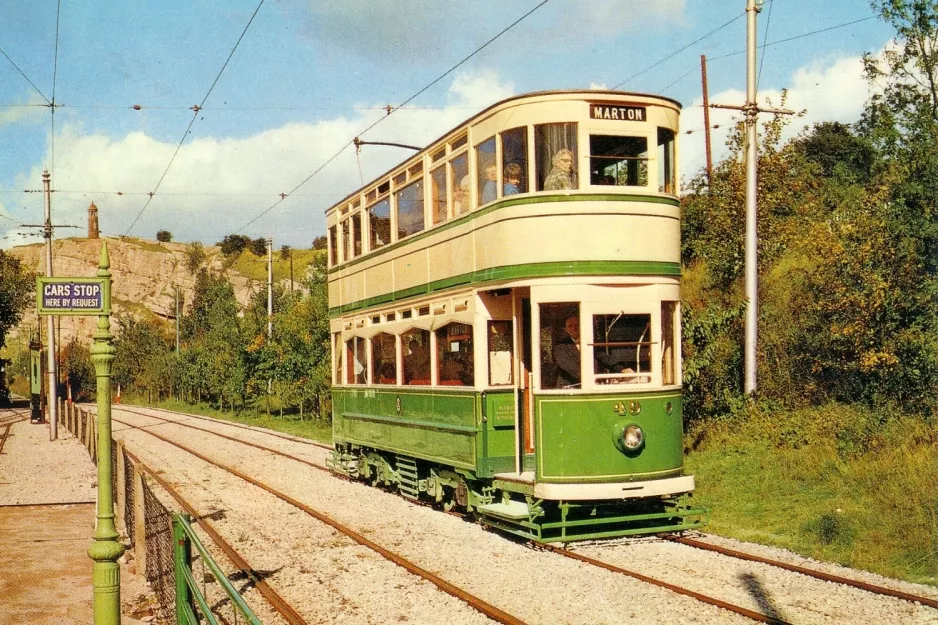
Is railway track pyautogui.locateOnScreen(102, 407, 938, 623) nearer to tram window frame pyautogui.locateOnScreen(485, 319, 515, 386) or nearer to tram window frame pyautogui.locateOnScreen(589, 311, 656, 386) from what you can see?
tram window frame pyautogui.locateOnScreen(589, 311, 656, 386)

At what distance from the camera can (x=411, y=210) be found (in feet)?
44.8

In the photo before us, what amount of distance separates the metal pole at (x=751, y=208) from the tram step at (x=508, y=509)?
19.7ft

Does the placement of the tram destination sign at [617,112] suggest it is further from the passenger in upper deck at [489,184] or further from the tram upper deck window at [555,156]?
the passenger in upper deck at [489,184]

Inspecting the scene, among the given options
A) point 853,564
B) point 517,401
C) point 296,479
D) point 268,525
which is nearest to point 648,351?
point 517,401

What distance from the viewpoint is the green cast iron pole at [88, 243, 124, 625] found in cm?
701

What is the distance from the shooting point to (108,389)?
745 centimetres

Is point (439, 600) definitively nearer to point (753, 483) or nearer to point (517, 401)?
point (517, 401)

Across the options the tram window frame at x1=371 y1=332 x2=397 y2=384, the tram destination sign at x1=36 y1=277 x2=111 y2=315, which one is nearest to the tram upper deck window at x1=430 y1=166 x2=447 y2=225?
the tram window frame at x1=371 y1=332 x2=397 y2=384

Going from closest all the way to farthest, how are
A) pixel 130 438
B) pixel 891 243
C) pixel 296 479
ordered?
pixel 891 243
pixel 296 479
pixel 130 438

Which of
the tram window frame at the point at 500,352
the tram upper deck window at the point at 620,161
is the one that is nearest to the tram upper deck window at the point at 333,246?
the tram window frame at the point at 500,352

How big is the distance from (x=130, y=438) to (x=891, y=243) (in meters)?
22.9

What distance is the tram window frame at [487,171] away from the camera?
1113 cm

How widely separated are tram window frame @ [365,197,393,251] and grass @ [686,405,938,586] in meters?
5.76

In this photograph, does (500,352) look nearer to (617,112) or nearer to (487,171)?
(487,171)
